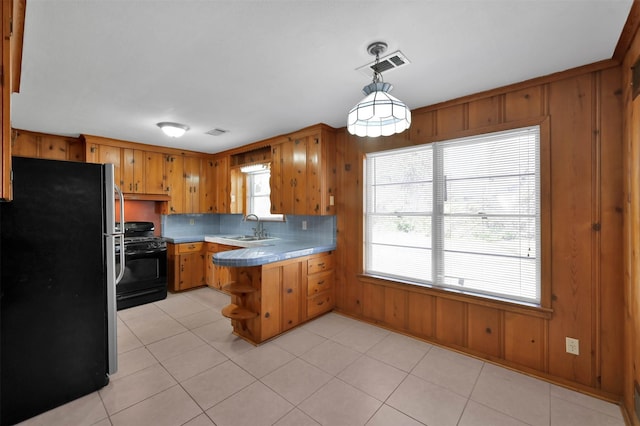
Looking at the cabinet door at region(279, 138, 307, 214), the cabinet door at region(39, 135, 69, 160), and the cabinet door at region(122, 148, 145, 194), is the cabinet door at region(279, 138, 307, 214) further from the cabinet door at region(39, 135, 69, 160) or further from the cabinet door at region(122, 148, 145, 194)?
the cabinet door at region(39, 135, 69, 160)

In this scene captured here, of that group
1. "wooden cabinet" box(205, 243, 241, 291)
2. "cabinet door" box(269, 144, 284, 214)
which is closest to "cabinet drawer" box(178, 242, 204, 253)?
"wooden cabinet" box(205, 243, 241, 291)

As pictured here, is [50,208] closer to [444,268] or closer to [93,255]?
[93,255]

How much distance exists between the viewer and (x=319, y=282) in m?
3.49

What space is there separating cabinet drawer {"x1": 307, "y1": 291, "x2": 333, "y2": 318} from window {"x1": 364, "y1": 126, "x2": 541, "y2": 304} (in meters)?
0.72

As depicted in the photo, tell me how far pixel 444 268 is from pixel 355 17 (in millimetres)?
2325

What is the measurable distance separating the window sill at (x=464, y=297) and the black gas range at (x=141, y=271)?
303cm

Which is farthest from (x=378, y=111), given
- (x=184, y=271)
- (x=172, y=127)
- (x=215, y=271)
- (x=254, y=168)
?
(x=184, y=271)

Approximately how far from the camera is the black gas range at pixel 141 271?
12.7ft

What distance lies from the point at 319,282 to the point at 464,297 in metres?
1.61

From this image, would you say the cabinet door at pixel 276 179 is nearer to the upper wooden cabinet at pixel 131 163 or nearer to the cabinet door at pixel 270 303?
the cabinet door at pixel 270 303

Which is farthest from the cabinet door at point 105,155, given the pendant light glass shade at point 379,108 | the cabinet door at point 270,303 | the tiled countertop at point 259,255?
the pendant light glass shade at point 379,108

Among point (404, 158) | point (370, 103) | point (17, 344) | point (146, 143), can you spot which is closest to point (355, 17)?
point (370, 103)

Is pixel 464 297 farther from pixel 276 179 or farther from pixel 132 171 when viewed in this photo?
pixel 132 171

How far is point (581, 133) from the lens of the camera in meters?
2.11
